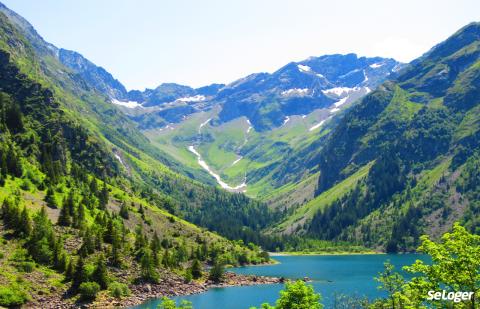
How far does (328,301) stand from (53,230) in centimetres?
8002

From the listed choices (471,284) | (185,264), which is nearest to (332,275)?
(185,264)

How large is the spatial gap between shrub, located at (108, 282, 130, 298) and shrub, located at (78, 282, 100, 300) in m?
6.28

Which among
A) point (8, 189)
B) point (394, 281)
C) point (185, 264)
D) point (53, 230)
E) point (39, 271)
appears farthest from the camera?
point (185, 264)

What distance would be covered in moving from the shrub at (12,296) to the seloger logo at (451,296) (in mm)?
91958

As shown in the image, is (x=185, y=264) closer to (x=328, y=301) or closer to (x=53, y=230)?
(x=53, y=230)

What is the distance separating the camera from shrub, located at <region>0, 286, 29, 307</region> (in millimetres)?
101500

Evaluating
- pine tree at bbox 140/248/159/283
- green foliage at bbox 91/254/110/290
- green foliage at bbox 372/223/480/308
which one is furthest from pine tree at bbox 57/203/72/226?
green foliage at bbox 372/223/480/308

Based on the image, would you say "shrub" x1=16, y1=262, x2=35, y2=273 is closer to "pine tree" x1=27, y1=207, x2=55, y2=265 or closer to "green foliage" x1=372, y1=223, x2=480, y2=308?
"pine tree" x1=27, y1=207, x2=55, y2=265

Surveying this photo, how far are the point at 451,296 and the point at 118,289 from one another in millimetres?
102281

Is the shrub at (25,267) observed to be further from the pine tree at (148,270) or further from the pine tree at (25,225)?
the pine tree at (148,270)

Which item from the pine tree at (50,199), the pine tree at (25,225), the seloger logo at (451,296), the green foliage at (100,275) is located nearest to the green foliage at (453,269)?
the seloger logo at (451,296)

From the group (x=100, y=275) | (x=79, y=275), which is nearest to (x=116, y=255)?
(x=100, y=275)

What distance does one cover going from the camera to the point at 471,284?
34.5m

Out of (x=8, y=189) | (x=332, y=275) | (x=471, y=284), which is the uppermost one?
(x=8, y=189)
